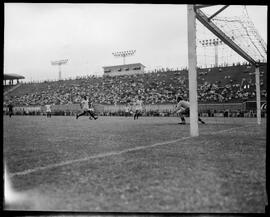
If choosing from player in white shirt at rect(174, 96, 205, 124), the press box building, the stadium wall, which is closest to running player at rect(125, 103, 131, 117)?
the stadium wall

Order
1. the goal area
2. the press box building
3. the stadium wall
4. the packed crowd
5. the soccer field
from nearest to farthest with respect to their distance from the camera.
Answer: the soccer field → the goal area → the stadium wall → the packed crowd → the press box building

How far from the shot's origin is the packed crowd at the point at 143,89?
1293 inches

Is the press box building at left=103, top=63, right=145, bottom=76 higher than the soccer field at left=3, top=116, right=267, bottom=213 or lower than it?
higher

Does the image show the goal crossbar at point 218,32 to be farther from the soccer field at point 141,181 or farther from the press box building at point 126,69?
the press box building at point 126,69

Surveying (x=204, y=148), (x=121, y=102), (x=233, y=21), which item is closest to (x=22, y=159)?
(x=204, y=148)

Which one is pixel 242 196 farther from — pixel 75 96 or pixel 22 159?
pixel 75 96

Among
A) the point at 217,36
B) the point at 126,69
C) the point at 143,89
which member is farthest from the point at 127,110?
the point at 126,69

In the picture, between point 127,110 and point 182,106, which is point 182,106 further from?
point 127,110

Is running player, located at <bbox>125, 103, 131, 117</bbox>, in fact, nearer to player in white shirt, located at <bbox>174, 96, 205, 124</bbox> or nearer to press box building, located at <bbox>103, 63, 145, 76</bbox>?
player in white shirt, located at <bbox>174, 96, 205, 124</bbox>

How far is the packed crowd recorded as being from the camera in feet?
108

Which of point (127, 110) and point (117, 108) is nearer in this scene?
point (127, 110)

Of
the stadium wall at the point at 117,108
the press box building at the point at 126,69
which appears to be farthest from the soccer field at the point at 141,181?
the press box building at the point at 126,69

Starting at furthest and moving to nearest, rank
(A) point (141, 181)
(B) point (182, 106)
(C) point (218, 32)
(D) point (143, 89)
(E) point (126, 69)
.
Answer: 1. (E) point (126, 69)
2. (D) point (143, 89)
3. (B) point (182, 106)
4. (C) point (218, 32)
5. (A) point (141, 181)

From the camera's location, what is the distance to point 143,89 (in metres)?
39.6
